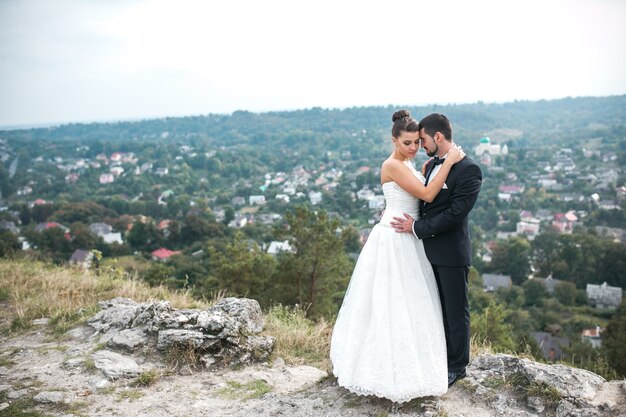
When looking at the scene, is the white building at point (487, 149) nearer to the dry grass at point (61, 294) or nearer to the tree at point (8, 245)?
the tree at point (8, 245)

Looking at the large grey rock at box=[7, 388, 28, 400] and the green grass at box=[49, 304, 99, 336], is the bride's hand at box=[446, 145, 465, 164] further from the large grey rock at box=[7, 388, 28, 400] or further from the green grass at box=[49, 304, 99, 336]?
the green grass at box=[49, 304, 99, 336]

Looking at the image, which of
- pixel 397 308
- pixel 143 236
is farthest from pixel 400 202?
pixel 143 236

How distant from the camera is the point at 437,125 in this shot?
322cm

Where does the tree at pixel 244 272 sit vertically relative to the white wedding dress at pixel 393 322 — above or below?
below

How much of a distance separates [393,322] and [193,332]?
189 centimetres

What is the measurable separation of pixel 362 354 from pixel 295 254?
10862 mm

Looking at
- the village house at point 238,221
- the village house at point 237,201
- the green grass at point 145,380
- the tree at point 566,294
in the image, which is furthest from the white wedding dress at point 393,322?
the village house at point 237,201

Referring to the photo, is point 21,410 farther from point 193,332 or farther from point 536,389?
point 536,389

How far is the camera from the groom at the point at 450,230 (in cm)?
312

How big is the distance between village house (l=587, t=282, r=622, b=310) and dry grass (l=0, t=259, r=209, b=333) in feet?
110

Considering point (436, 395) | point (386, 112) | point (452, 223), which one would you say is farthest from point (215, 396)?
point (386, 112)

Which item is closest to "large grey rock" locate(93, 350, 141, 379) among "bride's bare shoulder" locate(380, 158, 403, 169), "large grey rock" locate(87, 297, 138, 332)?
"large grey rock" locate(87, 297, 138, 332)

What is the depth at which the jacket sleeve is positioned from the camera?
3.09 m

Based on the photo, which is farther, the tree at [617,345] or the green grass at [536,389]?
the tree at [617,345]
